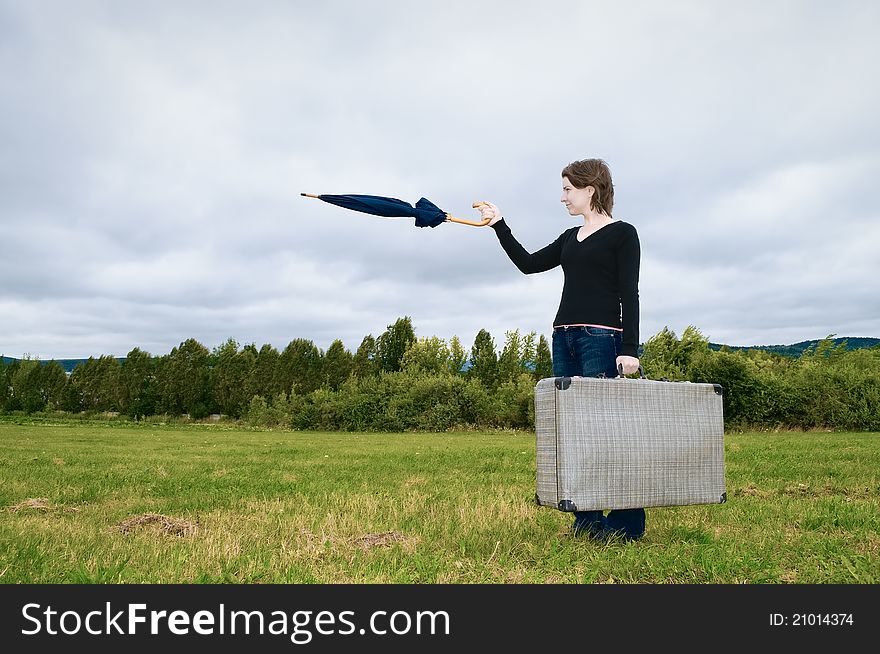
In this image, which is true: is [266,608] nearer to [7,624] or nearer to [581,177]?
[7,624]

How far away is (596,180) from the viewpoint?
5523 mm

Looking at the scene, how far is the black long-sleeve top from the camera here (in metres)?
5.18

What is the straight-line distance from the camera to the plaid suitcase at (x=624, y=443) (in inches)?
185

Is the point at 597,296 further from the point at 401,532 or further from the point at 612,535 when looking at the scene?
the point at 401,532

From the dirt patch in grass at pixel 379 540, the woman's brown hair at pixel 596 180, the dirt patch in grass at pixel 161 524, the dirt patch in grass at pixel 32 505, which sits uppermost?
the woman's brown hair at pixel 596 180

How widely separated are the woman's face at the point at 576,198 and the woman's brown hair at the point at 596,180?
1.3 inches

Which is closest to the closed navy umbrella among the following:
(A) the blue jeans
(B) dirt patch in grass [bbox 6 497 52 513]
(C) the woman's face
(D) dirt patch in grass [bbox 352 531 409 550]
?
(C) the woman's face

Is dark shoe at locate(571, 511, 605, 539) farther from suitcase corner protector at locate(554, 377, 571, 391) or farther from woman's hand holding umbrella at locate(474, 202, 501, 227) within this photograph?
woman's hand holding umbrella at locate(474, 202, 501, 227)

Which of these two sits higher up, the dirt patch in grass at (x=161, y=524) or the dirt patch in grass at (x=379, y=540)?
the dirt patch in grass at (x=379, y=540)

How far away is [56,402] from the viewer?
201ft

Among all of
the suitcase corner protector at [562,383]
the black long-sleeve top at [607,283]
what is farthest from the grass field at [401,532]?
the black long-sleeve top at [607,283]

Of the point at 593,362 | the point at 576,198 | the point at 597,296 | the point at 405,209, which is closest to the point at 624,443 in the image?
the point at 593,362

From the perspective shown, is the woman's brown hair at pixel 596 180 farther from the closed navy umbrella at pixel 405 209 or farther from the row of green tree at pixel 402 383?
the row of green tree at pixel 402 383

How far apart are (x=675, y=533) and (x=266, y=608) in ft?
12.3
